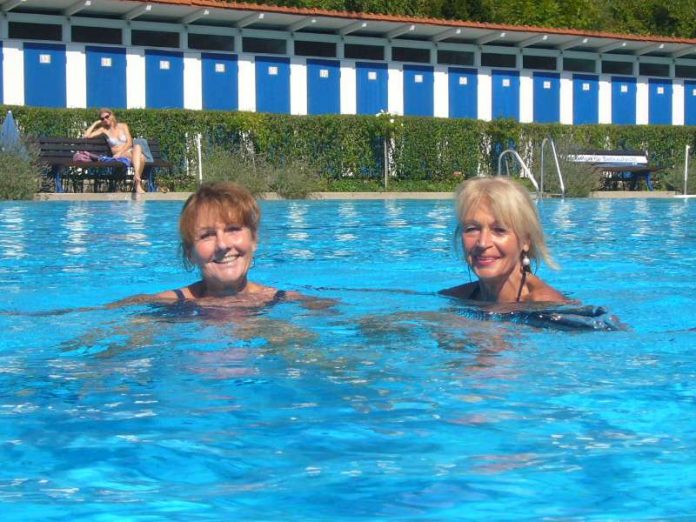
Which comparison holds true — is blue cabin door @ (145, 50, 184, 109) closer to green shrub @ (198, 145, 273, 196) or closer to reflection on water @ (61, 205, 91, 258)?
green shrub @ (198, 145, 273, 196)

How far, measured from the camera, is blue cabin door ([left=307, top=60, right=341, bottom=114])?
26062 mm

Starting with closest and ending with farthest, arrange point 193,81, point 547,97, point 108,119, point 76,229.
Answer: point 76,229
point 108,119
point 193,81
point 547,97

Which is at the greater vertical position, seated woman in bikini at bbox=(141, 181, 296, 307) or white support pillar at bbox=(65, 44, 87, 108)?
white support pillar at bbox=(65, 44, 87, 108)

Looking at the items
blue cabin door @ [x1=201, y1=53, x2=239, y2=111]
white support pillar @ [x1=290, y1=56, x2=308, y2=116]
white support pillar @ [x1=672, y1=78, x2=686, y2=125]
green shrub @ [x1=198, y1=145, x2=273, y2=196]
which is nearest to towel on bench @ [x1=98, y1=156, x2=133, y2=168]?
green shrub @ [x1=198, y1=145, x2=273, y2=196]

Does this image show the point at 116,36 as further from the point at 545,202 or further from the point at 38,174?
the point at 545,202

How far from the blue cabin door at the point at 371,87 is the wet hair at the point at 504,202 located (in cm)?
2174

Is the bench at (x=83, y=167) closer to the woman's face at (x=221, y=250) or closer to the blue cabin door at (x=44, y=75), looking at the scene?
the blue cabin door at (x=44, y=75)

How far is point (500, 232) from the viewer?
5.01m

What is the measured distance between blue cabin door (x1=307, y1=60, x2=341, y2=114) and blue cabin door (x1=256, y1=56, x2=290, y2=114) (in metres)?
0.58

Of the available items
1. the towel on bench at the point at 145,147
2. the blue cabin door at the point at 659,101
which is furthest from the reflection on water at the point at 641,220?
the blue cabin door at the point at 659,101

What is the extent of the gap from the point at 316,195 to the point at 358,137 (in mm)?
3622

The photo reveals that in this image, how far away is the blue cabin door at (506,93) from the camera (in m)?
28.4

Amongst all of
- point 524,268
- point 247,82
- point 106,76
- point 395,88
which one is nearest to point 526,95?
point 395,88

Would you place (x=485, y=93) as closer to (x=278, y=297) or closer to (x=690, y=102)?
(x=690, y=102)
